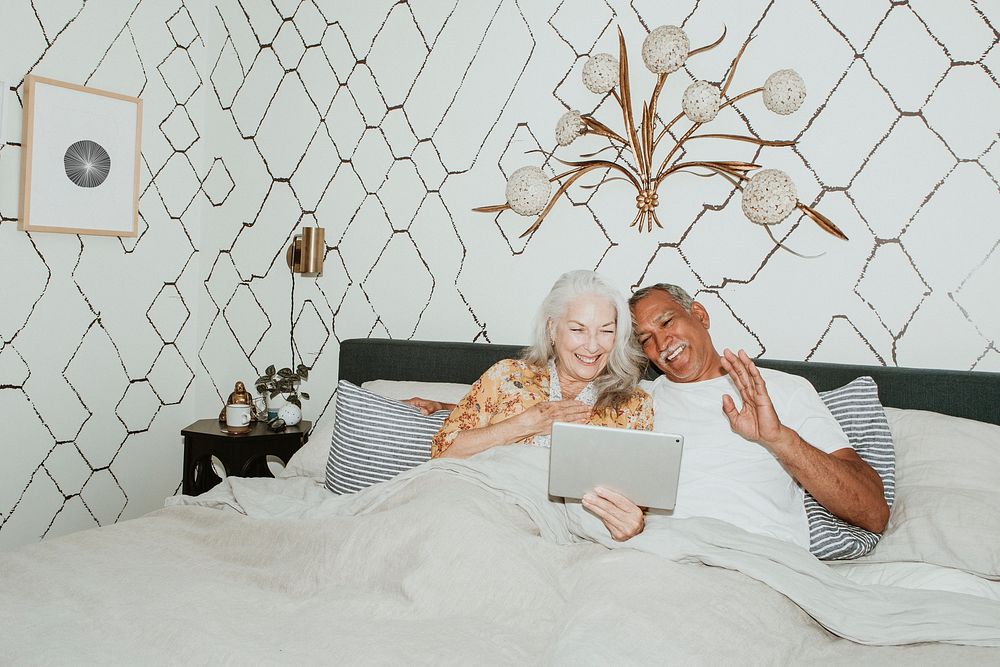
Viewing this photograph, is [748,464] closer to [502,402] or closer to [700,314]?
[700,314]

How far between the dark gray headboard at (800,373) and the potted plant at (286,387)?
0.24m

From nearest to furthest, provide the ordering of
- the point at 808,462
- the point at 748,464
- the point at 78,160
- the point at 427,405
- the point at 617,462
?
the point at 617,462, the point at 808,462, the point at 748,464, the point at 427,405, the point at 78,160

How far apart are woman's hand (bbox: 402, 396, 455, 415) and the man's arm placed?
0.93m

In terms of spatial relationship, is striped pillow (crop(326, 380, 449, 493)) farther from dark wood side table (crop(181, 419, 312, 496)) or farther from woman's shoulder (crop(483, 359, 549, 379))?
dark wood side table (crop(181, 419, 312, 496))

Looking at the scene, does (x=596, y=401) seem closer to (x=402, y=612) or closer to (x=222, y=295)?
(x=402, y=612)

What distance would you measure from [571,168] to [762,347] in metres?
0.91

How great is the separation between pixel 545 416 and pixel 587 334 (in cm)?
29

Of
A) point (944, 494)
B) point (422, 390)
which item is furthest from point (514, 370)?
point (944, 494)

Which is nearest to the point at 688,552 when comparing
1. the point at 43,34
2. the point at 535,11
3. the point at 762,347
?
the point at 762,347

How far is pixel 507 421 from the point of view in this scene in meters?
2.08

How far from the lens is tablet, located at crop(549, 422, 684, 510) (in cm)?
157

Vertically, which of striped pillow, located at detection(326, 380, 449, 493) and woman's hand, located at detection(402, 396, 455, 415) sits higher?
woman's hand, located at detection(402, 396, 455, 415)

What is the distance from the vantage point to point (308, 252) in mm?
3107

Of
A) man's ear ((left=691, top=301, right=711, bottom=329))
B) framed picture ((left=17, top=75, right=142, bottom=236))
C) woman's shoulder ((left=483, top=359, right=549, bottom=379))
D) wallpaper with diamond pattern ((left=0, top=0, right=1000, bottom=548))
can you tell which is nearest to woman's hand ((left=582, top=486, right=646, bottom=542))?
woman's shoulder ((left=483, top=359, right=549, bottom=379))
